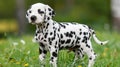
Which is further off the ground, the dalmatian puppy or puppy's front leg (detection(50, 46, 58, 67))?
the dalmatian puppy

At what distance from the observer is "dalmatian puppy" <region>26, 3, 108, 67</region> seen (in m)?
7.93

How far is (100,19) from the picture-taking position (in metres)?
36.2

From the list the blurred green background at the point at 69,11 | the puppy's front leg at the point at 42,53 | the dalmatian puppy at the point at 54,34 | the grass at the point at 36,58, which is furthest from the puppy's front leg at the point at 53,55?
the blurred green background at the point at 69,11

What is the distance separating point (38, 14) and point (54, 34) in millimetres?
456

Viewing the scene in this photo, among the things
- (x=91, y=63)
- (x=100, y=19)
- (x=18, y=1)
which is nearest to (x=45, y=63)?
(x=91, y=63)

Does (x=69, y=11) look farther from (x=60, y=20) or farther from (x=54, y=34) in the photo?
(x=54, y=34)

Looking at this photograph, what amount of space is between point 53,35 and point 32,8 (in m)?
0.54

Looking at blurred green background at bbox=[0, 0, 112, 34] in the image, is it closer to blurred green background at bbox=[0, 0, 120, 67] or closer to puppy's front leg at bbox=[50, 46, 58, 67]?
blurred green background at bbox=[0, 0, 120, 67]

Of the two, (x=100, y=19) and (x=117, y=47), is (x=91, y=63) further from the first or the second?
(x=100, y=19)

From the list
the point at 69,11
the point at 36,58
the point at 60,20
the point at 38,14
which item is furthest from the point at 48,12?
the point at 69,11

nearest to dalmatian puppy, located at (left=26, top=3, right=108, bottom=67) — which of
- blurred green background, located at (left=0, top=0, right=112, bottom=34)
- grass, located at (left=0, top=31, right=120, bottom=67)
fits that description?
grass, located at (left=0, top=31, right=120, bottom=67)

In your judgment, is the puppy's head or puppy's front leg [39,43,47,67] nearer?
the puppy's head

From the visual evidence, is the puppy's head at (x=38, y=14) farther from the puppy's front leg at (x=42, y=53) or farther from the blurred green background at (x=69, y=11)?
the blurred green background at (x=69, y=11)

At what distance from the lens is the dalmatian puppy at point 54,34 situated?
7927 millimetres
